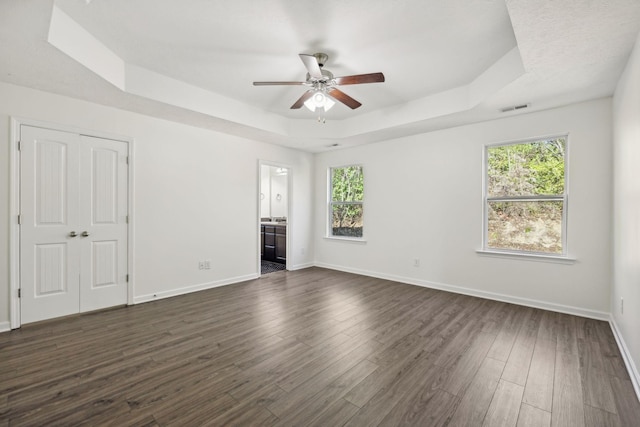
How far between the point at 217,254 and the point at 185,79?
263cm

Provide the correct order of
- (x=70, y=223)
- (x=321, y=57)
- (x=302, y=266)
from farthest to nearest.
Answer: (x=302, y=266) → (x=70, y=223) → (x=321, y=57)

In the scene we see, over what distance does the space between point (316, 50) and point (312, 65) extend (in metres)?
0.42

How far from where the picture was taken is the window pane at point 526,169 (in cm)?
362

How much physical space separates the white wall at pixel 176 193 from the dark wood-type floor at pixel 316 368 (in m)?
0.72

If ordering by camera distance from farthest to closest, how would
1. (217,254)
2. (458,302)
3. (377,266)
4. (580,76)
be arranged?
(377,266), (217,254), (458,302), (580,76)

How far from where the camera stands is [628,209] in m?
2.39

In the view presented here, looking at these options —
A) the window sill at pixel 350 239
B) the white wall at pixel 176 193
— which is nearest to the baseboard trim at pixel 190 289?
the white wall at pixel 176 193

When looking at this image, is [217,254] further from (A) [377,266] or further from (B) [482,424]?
(B) [482,424]

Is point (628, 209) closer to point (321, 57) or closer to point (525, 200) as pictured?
point (525, 200)

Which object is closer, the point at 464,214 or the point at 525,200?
the point at 525,200

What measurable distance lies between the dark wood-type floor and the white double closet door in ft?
1.01

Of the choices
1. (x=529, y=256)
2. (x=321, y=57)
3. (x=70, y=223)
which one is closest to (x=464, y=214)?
(x=529, y=256)

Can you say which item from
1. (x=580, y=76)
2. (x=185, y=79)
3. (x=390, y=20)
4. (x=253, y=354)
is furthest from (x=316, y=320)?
(x=580, y=76)

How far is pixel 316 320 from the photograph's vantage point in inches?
127
